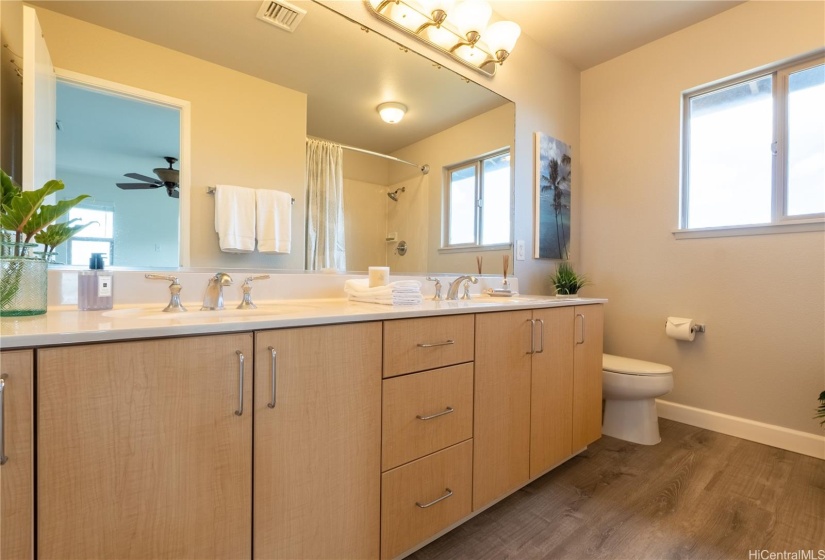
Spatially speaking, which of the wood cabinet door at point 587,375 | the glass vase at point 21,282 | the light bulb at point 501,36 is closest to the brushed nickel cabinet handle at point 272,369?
the glass vase at point 21,282

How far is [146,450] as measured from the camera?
71cm

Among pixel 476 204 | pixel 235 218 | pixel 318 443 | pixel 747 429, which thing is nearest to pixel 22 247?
pixel 235 218

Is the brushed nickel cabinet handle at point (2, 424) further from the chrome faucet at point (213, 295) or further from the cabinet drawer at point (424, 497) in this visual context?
the cabinet drawer at point (424, 497)

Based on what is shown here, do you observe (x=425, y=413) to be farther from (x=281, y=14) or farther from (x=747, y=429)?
(x=747, y=429)

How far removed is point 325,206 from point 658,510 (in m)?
1.82

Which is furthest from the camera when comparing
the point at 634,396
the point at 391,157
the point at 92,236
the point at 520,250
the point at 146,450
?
the point at 520,250

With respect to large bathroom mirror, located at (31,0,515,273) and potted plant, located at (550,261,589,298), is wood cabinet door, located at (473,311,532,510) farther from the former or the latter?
potted plant, located at (550,261,589,298)

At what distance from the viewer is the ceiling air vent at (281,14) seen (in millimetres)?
1353

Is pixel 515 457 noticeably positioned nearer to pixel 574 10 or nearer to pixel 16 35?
pixel 16 35

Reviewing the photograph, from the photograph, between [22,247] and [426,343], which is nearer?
[22,247]

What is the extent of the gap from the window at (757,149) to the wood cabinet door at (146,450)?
2.74m

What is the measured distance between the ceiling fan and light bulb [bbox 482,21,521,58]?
1759mm

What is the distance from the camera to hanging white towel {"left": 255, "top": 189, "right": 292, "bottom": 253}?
4.52 ft

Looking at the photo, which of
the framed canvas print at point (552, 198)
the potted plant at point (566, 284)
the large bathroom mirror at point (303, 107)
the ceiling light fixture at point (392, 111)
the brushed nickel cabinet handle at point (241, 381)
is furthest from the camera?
the framed canvas print at point (552, 198)
